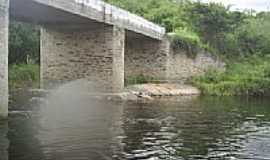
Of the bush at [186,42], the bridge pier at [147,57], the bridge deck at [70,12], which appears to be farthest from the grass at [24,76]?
the bush at [186,42]

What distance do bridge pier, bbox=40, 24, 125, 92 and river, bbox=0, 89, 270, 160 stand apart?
5867mm

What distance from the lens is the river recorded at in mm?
10242

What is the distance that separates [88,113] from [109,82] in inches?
288

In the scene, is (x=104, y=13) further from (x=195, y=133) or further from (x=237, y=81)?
(x=237, y=81)

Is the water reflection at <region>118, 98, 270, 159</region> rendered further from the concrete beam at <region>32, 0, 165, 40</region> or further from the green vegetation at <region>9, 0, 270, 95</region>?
the green vegetation at <region>9, 0, 270, 95</region>

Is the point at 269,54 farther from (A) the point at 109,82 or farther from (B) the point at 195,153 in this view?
(B) the point at 195,153

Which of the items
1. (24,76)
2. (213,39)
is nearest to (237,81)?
(213,39)

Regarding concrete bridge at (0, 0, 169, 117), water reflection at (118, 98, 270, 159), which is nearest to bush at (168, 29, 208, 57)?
concrete bridge at (0, 0, 169, 117)

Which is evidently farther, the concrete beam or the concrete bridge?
the concrete bridge

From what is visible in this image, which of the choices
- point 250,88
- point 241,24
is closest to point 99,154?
point 250,88

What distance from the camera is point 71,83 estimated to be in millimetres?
27062

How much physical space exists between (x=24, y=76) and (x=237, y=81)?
49.9 ft

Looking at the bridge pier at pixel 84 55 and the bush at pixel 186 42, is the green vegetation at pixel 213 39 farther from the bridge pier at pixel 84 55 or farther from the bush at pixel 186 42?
the bridge pier at pixel 84 55

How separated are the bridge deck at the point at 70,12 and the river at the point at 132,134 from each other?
4.07m
